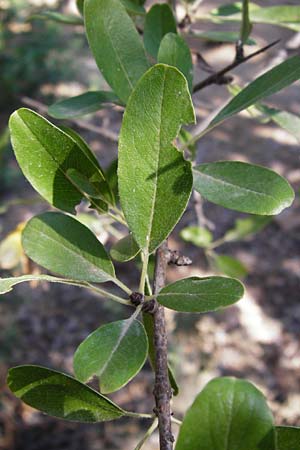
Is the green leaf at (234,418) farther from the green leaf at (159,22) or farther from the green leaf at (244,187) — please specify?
the green leaf at (159,22)

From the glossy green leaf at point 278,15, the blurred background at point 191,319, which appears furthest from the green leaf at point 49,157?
the blurred background at point 191,319

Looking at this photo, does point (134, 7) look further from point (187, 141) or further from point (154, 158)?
point (154, 158)

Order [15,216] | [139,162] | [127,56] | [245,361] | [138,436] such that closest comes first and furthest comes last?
[139,162], [127,56], [138,436], [245,361], [15,216]

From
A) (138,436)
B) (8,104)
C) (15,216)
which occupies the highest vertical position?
(8,104)

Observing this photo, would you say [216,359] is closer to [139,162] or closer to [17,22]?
[139,162]

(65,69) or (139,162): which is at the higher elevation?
(139,162)

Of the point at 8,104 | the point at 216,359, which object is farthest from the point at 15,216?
the point at 216,359

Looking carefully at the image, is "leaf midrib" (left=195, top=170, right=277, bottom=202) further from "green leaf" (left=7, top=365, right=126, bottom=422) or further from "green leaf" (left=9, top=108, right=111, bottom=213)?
"green leaf" (left=7, top=365, right=126, bottom=422)
